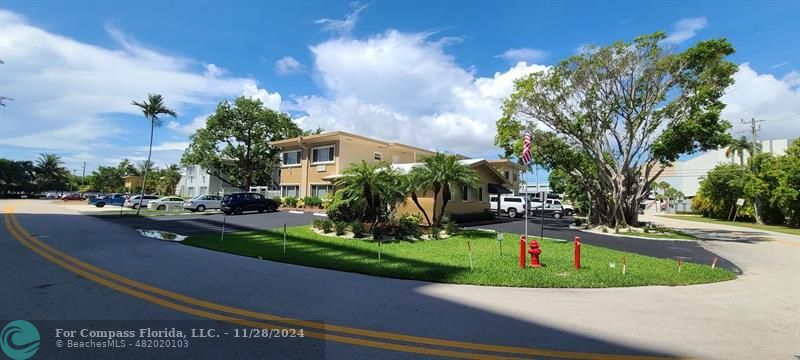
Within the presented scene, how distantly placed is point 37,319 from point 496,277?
26.5 ft

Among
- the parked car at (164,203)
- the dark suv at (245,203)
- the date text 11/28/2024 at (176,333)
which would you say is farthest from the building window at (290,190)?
the date text 11/28/2024 at (176,333)

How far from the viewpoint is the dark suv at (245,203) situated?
3014 centimetres

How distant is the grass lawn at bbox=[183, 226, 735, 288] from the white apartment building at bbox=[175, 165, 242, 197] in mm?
39747

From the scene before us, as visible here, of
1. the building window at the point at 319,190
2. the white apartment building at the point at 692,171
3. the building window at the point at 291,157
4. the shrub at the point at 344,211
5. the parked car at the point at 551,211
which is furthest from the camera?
the white apartment building at the point at 692,171

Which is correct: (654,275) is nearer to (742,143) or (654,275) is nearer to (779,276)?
(779,276)

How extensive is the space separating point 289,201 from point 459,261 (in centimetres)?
2677

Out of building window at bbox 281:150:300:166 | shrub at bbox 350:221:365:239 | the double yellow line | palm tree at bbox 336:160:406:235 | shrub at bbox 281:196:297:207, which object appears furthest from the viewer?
building window at bbox 281:150:300:166

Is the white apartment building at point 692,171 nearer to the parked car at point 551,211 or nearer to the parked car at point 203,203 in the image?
the parked car at point 551,211

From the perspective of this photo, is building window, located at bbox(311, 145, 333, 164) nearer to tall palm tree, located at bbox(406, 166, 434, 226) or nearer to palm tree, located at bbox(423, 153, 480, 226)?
tall palm tree, located at bbox(406, 166, 434, 226)

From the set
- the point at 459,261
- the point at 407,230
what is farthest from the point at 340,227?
the point at 459,261

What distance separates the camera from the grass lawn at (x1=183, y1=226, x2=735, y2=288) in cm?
918

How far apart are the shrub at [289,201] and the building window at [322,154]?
384 cm

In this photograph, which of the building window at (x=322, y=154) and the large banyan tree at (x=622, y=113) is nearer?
the large banyan tree at (x=622, y=113)

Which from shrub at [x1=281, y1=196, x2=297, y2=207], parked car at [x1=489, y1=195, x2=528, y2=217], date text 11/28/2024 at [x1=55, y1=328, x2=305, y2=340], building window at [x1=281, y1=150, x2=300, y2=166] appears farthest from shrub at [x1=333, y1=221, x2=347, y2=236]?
building window at [x1=281, y1=150, x2=300, y2=166]
